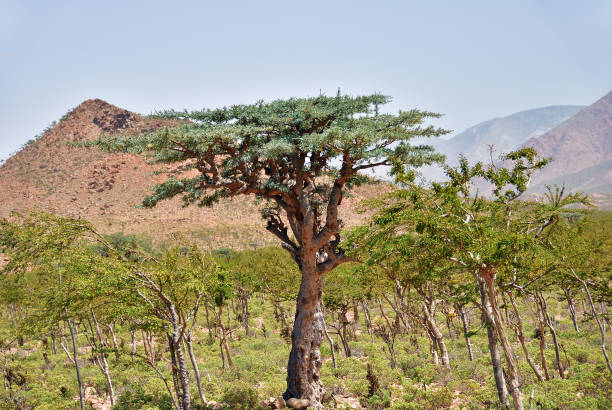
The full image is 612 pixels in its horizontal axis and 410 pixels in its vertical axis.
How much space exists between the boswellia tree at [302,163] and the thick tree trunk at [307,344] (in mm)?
27

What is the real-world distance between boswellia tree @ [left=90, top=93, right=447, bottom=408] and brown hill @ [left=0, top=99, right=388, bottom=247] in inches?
1851

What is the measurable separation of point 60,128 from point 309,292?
12975cm

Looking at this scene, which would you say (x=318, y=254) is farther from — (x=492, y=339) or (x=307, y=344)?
A: (x=492, y=339)

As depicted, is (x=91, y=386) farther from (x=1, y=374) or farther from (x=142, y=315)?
(x=142, y=315)

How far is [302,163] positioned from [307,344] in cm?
526

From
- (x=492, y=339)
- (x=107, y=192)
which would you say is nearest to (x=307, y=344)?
(x=492, y=339)

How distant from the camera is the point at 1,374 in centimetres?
1942

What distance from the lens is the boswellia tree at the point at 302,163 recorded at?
11.1 metres

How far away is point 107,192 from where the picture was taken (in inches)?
3597

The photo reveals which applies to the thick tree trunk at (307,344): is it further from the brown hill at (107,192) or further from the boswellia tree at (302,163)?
the brown hill at (107,192)

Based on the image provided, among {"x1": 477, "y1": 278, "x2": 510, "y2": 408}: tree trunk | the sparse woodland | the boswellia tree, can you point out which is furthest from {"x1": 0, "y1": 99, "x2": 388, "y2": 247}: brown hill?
{"x1": 477, "y1": 278, "x2": 510, "y2": 408}: tree trunk

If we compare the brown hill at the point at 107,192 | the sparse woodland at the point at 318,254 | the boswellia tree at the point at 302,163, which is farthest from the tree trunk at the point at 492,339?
the brown hill at the point at 107,192

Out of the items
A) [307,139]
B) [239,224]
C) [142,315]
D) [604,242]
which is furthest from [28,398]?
[239,224]

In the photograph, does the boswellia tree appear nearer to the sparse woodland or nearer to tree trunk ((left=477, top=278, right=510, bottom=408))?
the sparse woodland
